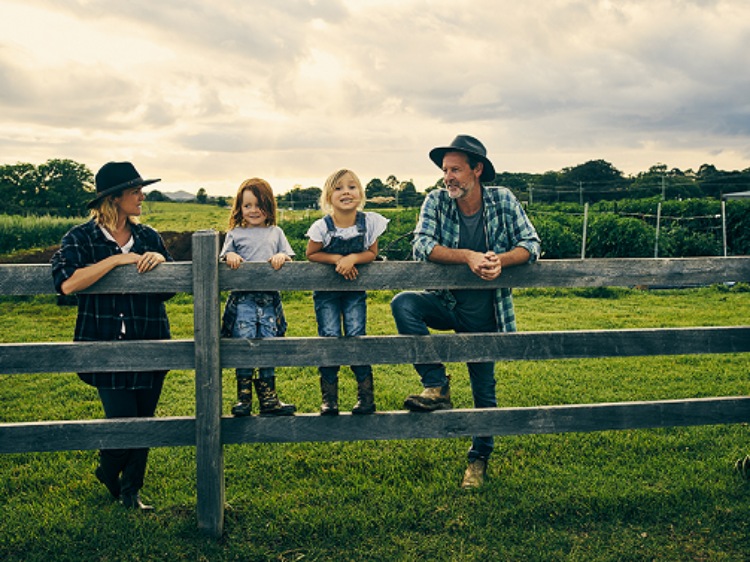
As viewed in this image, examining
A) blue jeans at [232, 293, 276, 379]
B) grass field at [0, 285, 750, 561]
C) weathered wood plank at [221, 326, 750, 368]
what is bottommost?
grass field at [0, 285, 750, 561]

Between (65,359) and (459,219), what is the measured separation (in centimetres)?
255

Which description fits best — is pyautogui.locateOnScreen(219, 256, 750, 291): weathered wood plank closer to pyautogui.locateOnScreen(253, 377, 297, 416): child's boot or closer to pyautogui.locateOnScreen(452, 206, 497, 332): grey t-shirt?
pyautogui.locateOnScreen(452, 206, 497, 332): grey t-shirt

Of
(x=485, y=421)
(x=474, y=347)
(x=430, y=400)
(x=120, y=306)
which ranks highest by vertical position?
(x=120, y=306)

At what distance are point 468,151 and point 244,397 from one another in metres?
2.10

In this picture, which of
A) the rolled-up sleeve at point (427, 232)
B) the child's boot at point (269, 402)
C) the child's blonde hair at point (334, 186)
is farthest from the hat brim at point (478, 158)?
the child's boot at point (269, 402)

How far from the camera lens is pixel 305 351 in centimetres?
376

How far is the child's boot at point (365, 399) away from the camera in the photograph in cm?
390

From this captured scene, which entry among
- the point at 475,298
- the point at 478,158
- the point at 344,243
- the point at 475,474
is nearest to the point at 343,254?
the point at 344,243

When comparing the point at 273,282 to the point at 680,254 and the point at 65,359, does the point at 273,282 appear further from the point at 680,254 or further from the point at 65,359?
the point at 680,254

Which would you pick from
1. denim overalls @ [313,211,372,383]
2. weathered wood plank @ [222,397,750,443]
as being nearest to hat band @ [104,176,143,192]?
denim overalls @ [313,211,372,383]

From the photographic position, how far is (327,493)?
4.27 meters

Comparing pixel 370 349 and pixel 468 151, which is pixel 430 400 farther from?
pixel 468 151

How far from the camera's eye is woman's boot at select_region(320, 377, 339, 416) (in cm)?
388

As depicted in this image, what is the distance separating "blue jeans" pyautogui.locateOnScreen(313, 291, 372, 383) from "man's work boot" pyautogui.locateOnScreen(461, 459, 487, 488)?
3.35 feet
